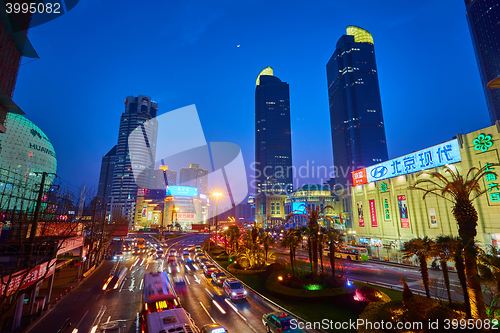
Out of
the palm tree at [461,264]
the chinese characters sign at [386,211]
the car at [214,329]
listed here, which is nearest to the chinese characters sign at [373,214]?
the chinese characters sign at [386,211]

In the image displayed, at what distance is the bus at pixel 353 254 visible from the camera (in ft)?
151

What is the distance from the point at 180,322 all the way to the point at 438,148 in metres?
61.7

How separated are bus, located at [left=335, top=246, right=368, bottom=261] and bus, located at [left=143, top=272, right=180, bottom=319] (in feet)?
131

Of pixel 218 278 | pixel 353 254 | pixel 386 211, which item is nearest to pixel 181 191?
pixel 386 211

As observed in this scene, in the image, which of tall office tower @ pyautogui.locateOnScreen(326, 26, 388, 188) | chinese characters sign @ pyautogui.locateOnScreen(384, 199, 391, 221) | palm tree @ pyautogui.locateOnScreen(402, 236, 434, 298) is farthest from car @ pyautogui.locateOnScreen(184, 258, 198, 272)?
tall office tower @ pyautogui.locateOnScreen(326, 26, 388, 188)

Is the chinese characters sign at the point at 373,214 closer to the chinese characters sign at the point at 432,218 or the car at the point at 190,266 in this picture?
the chinese characters sign at the point at 432,218

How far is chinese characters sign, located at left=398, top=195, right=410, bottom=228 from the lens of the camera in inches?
2235

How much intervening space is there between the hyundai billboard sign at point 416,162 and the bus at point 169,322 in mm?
58740

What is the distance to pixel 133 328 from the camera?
1761cm

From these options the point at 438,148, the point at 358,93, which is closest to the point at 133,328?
the point at 438,148

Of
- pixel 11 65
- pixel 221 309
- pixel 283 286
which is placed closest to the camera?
pixel 221 309

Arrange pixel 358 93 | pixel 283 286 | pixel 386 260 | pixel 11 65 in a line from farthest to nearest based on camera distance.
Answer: pixel 358 93 < pixel 386 260 < pixel 11 65 < pixel 283 286

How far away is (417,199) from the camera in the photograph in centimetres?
5484

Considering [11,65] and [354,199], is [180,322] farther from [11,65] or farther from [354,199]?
[354,199]
